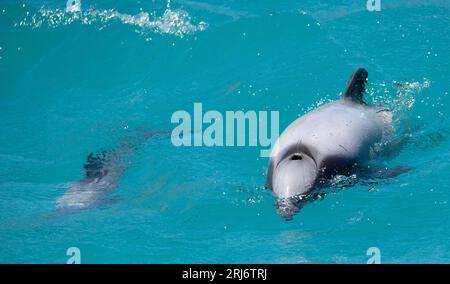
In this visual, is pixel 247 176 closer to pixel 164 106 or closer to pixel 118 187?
pixel 118 187

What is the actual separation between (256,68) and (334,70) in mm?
1306

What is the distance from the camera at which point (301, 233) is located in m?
8.84

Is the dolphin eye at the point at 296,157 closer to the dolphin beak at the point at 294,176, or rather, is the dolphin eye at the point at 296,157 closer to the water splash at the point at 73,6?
the dolphin beak at the point at 294,176

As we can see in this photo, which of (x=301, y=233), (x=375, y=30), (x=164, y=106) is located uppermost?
(x=375, y=30)

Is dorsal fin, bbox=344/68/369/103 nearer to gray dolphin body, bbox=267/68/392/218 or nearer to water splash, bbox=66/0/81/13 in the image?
gray dolphin body, bbox=267/68/392/218

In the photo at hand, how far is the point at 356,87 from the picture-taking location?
10.4 metres
